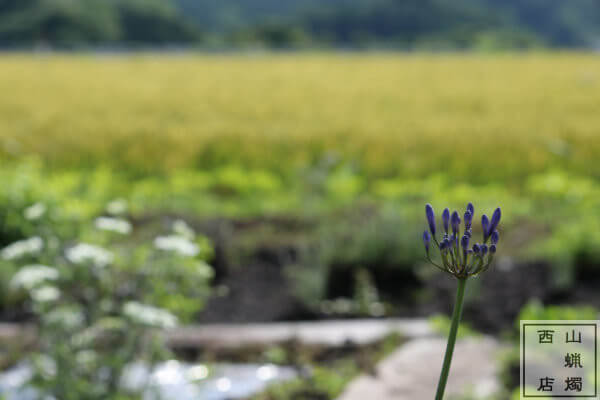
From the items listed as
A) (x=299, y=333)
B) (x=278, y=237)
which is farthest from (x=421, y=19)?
(x=299, y=333)

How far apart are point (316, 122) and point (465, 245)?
915 cm

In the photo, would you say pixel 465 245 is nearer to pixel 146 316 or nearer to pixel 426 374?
pixel 146 316

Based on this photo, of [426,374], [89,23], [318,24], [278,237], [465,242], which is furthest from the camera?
[318,24]

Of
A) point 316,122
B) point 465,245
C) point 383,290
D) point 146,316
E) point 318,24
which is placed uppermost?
point 318,24

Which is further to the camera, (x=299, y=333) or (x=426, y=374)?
(x=299, y=333)

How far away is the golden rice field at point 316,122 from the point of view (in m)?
7.24

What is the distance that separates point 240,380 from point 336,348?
0.40 meters

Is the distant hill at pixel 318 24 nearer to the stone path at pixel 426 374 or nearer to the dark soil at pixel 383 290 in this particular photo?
the dark soil at pixel 383 290

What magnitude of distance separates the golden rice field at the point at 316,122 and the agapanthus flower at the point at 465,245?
19.1 feet

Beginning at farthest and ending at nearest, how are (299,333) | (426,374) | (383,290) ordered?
(383,290)
(299,333)
(426,374)

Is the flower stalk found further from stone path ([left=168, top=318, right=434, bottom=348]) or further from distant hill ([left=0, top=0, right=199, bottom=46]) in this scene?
distant hill ([left=0, top=0, right=199, bottom=46])

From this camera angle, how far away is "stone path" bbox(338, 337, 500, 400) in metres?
2.32

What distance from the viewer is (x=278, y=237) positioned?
4.64 meters

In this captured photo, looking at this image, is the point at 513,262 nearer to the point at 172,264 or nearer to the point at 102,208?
the point at 172,264
